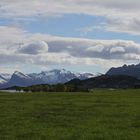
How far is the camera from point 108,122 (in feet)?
145

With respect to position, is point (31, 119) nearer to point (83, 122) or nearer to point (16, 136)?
point (83, 122)

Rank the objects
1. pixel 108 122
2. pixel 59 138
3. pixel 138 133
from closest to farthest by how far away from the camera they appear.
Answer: pixel 59 138 → pixel 138 133 → pixel 108 122

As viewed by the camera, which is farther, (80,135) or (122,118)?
(122,118)

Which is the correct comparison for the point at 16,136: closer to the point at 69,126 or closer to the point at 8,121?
the point at 69,126

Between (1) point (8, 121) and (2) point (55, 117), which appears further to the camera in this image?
(2) point (55, 117)

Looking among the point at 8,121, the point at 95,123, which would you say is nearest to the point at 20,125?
the point at 8,121

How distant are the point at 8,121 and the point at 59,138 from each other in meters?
13.6

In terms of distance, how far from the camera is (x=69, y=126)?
4075 centimetres

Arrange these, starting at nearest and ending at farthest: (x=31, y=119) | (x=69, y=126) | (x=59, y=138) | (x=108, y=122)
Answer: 1. (x=59, y=138)
2. (x=69, y=126)
3. (x=108, y=122)
4. (x=31, y=119)

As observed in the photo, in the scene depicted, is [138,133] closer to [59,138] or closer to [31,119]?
[59,138]

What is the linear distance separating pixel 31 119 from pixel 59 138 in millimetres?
14732

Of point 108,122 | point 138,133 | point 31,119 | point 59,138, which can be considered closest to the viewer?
point 59,138

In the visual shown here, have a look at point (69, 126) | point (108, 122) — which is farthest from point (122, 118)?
point (69, 126)

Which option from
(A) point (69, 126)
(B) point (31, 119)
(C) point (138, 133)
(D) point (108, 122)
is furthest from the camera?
(B) point (31, 119)
